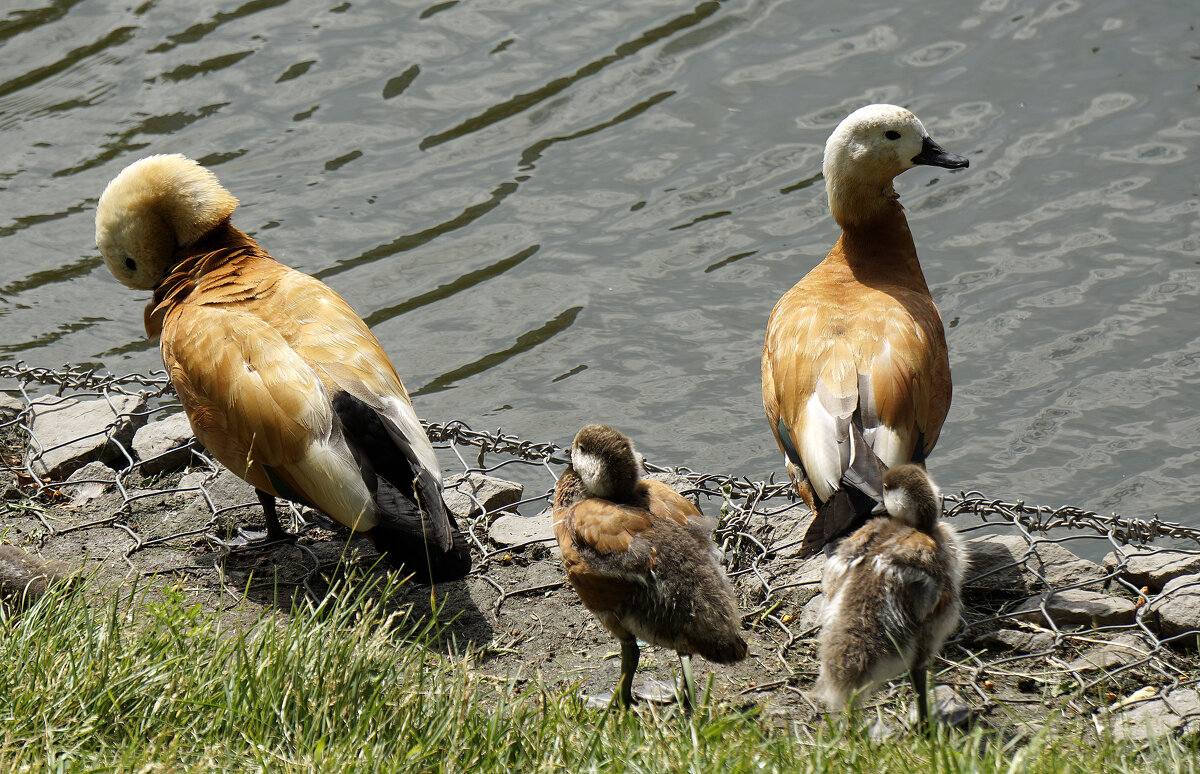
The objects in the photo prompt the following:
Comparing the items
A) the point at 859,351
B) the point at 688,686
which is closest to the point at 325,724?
the point at 688,686

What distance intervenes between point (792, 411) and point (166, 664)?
97.1 inches

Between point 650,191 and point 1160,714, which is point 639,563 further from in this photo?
point 650,191

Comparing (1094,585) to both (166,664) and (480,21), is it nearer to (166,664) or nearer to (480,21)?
(166,664)

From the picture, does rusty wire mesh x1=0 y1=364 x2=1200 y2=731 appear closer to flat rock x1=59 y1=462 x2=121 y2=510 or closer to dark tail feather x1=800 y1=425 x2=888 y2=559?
flat rock x1=59 y1=462 x2=121 y2=510

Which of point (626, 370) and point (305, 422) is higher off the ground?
point (305, 422)

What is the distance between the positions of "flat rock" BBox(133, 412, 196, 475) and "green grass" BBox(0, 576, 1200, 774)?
2.44 meters

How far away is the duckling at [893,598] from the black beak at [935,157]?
2542 millimetres

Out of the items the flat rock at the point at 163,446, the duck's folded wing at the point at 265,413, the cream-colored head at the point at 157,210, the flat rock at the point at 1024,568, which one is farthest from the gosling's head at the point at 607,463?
the flat rock at the point at 163,446

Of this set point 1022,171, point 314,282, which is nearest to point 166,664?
point 314,282

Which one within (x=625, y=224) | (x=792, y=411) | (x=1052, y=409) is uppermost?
(x=792, y=411)

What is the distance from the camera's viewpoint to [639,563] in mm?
3639

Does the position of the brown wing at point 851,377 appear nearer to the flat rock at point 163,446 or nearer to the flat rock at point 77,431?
the flat rock at point 163,446

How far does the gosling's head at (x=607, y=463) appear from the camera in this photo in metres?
3.86

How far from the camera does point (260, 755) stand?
283 centimetres
